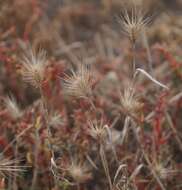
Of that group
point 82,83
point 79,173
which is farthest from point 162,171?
point 82,83

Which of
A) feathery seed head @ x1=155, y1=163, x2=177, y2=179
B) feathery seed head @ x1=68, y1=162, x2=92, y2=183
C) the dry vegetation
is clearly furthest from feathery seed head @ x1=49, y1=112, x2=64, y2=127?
feathery seed head @ x1=155, y1=163, x2=177, y2=179

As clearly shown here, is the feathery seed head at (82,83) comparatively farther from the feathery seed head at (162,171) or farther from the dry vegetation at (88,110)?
the feathery seed head at (162,171)

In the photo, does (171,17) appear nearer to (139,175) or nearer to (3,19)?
(3,19)

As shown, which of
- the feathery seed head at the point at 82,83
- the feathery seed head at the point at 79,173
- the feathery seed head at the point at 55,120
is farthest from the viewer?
the feathery seed head at the point at 55,120

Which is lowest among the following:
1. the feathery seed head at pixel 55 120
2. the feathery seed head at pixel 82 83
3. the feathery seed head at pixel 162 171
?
the feathery seed head at pixel 162 171

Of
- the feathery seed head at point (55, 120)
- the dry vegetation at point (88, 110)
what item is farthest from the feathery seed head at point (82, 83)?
the feathery seed head at point (55, 120)

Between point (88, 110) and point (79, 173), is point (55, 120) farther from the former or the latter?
point (79, 173)

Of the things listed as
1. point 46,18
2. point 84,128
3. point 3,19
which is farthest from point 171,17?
point 84,128

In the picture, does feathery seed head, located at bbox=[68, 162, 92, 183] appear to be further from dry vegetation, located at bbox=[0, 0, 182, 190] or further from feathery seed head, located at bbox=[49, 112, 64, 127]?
feathery seed head, located at bbox=[49, 112, 64, 127]

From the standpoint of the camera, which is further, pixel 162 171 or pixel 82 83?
pixel 162 171
